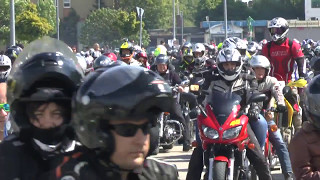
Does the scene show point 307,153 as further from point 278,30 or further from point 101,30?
point 101,30

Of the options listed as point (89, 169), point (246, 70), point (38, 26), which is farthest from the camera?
point (38, 26)

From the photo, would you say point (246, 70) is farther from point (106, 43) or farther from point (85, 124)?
point (106, 43)

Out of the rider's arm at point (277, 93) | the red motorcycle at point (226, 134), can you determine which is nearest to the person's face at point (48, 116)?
the red motorcycle at point (226, 134)

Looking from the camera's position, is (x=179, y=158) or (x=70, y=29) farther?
(x=70, y=29)

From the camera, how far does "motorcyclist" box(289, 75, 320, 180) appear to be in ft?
15.1

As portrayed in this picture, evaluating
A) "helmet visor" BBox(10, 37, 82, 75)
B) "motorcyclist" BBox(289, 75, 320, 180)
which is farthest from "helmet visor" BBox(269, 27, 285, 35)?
"helmet visor" BBox(10, 37, 82, 75)

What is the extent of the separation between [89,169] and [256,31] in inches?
3248

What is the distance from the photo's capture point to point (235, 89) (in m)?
8.76

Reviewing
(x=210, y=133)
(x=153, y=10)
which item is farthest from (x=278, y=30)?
(x=153, y=10)

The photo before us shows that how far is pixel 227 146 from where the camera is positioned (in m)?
8.31

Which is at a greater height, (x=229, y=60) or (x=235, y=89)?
(x=229, y=60)

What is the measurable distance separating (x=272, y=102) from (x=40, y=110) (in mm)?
6827

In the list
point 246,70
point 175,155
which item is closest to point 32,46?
point 246,70

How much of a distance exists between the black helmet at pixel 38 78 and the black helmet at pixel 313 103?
1272mm
